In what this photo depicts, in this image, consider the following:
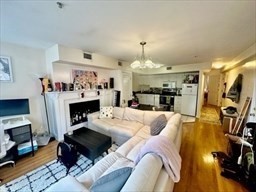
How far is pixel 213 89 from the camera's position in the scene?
8352 millimetres

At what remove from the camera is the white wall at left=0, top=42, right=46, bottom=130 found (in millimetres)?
2768

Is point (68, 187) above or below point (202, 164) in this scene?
above

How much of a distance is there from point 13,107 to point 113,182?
9.53ft

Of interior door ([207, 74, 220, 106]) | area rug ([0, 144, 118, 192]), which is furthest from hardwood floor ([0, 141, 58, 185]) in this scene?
interior door ([207, 74, 220, 106])

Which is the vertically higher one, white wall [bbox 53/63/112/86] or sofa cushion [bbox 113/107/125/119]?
white wall [bbox 53/63/112/86]

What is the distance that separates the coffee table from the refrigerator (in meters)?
4.58

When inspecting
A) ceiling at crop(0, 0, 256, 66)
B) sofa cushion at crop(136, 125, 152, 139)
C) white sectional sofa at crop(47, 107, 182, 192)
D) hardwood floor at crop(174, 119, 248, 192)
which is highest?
ceiling at crop(0, 0, 256, 66)

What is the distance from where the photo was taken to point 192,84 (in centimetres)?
553

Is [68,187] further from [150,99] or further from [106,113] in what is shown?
[150,99]

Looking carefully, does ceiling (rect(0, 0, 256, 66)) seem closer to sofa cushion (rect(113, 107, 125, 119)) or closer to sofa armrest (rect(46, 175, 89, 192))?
sofa armrest (rect(46, 175, 89, 192))

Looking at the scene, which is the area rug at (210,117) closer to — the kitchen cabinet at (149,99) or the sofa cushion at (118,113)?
the kitchen cabinet at (149,99)

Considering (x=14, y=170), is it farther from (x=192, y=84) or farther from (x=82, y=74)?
(x=192, y=84)

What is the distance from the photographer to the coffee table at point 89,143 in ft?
7.16

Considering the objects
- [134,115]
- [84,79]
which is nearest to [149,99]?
[134,115]
